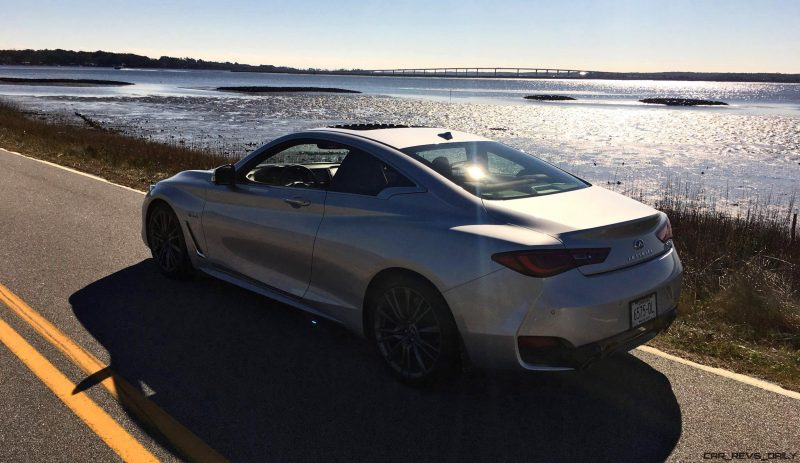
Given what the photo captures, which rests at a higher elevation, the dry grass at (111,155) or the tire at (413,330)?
the tire at (413,330)

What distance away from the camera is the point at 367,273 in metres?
4.11

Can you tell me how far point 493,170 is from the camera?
4582mm

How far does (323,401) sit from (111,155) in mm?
16705

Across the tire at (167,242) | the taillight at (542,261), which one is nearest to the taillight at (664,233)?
the taillight at (542,261)

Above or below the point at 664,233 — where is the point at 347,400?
below

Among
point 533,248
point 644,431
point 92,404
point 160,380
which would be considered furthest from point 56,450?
point 644,431

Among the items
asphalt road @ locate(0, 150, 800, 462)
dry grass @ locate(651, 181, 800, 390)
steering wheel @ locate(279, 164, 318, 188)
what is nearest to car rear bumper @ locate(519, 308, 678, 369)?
asphalt road @ locate(0, 150, 800, 462)

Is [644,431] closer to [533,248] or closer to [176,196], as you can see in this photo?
[533,248]

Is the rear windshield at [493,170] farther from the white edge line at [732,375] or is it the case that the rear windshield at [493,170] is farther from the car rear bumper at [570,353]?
the white edge line at [732,375]

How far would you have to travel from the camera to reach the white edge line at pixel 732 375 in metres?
4.11

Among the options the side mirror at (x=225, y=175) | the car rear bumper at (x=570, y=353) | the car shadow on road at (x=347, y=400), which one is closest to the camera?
the car shadow on road at (x=347, y=400)

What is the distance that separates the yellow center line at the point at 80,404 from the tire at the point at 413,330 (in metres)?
1.54

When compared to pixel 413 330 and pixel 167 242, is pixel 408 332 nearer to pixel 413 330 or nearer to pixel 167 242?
pixel 413 330

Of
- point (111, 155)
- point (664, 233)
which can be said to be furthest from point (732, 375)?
point (111, 155)
